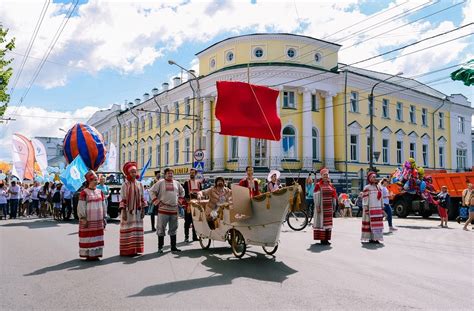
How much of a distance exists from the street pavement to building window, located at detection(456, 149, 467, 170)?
3707 centimetres

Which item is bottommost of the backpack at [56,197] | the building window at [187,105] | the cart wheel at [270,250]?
the cart wheel at [270,250]

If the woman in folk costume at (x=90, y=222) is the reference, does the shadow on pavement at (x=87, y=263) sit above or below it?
below

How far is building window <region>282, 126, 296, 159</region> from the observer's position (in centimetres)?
3183

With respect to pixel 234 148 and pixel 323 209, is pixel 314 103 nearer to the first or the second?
pixel 234 148

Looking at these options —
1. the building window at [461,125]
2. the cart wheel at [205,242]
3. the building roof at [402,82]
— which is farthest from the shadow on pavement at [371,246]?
the building window at [461,125]

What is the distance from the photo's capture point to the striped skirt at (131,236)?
8.83 meters

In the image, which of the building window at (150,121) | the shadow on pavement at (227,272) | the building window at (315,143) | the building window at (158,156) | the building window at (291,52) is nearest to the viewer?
the shadow on pavement at (227,272)

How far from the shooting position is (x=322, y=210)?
1054cm

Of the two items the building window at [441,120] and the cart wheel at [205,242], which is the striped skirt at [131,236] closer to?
the cart wheel at [205,242]

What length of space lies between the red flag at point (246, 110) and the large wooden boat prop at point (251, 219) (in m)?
1.22

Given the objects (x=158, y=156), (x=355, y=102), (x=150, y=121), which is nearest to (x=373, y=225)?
(x=355, y=102)

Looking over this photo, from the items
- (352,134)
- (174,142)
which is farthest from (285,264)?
(174,142)

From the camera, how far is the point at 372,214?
11.0 meters

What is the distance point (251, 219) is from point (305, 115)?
80.2ft
